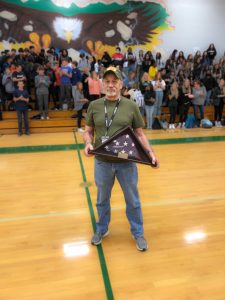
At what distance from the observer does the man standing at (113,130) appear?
98.7 inches

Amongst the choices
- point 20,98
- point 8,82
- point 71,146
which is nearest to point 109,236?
point 71,146

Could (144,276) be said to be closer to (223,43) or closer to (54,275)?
(54,275)

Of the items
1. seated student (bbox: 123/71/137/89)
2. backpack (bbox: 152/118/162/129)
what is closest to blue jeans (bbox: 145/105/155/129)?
backpack (bbox: 152/118/162/129)

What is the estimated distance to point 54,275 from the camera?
8.03 ft

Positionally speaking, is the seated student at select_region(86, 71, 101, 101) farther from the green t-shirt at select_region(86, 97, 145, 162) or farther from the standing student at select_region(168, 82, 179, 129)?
the green t-shirt at select_region(86, 97, 145, 162)

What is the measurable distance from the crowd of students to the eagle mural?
1.14 metres

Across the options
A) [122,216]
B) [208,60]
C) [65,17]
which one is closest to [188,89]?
[208,60]

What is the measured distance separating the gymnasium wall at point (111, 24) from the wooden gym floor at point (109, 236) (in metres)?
8.18

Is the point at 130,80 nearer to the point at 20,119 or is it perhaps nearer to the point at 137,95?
the point at 137,95

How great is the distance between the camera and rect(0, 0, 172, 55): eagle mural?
38.2ft

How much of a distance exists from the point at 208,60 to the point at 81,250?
11994 mm

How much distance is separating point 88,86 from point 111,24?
471 centimetres

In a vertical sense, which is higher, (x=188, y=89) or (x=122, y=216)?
(x=188, y=89)

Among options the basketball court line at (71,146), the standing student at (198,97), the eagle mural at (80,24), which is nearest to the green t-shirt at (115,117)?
the basketball court line at (71,146)
